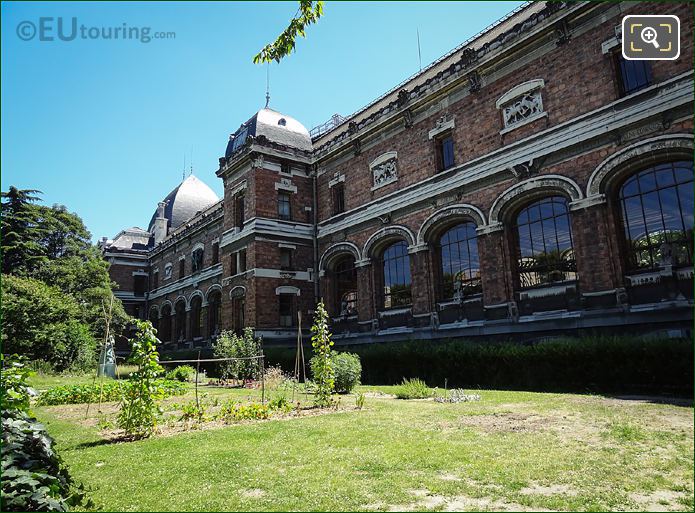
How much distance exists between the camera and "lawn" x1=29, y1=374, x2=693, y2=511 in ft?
14.5

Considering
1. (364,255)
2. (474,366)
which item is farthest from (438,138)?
(474,366)

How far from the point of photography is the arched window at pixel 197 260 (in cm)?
3434

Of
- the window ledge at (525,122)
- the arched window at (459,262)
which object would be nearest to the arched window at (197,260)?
the arched window at (459,262)

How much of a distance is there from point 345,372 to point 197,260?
969 inches

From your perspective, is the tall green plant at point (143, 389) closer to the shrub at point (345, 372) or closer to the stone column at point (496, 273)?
the shrub at point (345, 372)

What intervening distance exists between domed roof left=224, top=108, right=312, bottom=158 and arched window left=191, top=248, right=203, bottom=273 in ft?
30.4

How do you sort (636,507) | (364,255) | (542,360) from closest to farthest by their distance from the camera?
1. (636,507)
2. (542,360)
3. (364,255)

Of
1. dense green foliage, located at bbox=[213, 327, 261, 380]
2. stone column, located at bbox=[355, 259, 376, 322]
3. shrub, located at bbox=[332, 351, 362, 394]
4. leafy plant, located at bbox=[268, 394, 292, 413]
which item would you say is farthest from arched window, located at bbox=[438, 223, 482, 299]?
leafy plant, located at bbox=[268, 394, 292, 413]

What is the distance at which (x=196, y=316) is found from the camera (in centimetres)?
3400

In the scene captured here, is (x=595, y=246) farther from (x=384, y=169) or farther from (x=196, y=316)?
(x=196, y=316)

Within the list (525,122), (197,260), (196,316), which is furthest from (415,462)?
(197,260)

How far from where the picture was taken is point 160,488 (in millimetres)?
5164

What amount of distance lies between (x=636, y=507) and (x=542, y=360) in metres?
8.36

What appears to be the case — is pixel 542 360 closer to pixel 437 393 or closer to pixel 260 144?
pixel 437 393
